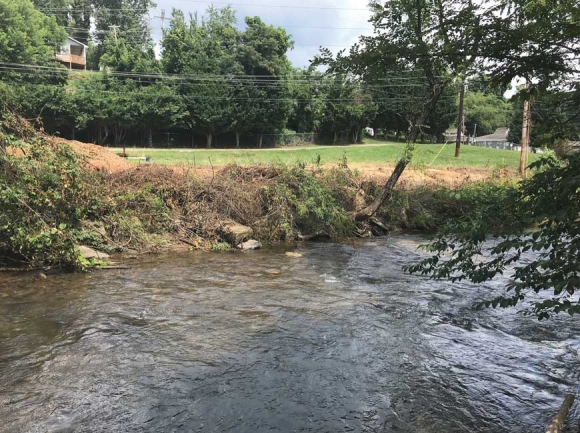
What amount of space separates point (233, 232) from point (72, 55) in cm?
Result: 7355

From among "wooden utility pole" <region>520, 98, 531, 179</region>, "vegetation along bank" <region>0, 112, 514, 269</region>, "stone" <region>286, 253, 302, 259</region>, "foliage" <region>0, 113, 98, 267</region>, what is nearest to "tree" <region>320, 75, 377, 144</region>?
"wooden utility pole" <region>520, 98, 531, 179</region>

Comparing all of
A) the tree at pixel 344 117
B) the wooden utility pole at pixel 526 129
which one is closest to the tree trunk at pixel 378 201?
the wooden utility pole at pixel 526 129

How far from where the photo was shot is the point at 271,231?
1562cm

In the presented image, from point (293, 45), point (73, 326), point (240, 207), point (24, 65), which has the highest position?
point (293, 45)

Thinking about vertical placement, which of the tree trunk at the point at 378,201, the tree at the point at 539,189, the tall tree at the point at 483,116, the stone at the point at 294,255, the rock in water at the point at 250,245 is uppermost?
the tall tree at the point at 483,116

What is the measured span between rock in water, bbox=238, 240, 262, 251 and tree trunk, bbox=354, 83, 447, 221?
4.67 metres

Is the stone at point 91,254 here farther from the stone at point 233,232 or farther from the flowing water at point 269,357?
the stone at point 233,232

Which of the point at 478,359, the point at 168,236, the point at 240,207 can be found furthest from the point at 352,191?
the point at 478,359

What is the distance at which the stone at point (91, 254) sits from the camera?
1139 cm

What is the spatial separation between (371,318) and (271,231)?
7.79 m

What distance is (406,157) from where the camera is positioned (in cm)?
1656

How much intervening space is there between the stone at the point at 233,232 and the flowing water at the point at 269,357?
3.85 meters

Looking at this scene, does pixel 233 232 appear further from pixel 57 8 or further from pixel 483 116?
pixel 483 116

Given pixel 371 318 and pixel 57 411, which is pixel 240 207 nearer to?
pixel 371 318
